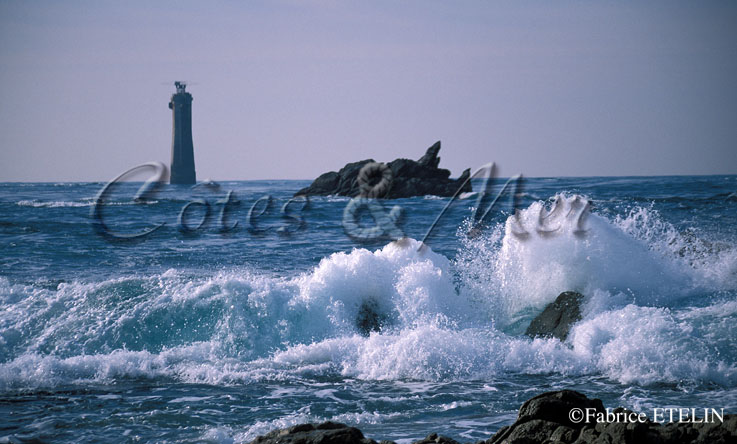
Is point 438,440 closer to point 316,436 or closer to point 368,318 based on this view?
point 316,436

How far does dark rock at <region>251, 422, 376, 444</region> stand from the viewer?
410 cm

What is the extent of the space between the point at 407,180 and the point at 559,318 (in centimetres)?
4153

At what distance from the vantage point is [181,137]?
8369 centimetres

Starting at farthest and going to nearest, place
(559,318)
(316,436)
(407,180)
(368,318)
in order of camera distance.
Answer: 1. (407,180)
2. (368,318)
3. (559,318)
4. (316,436)

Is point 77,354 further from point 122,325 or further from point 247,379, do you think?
point 247,379

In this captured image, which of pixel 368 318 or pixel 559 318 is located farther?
pixel 368 318

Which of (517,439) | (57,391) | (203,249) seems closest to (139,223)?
(203,249)

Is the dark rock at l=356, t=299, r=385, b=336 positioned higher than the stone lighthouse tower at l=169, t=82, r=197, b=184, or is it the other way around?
the stone lighthouse tower at l=169, t=82, r=197, b=184

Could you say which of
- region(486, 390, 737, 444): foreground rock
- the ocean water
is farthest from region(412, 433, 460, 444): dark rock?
the ocean water

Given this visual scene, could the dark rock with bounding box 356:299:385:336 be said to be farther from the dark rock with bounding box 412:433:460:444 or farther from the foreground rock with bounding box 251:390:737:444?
the foreground rock with bounding box 251:390:737:444

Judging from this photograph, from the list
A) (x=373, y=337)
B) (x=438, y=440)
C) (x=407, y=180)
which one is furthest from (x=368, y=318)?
(x=407, y=180)

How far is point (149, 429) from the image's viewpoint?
18.4 feet

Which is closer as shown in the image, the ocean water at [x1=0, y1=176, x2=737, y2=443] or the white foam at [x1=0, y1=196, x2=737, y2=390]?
the ocean water at [x1=0, y1=176, x2=737, y2=443]

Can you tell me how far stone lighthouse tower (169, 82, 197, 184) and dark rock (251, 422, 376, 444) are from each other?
79.5m
